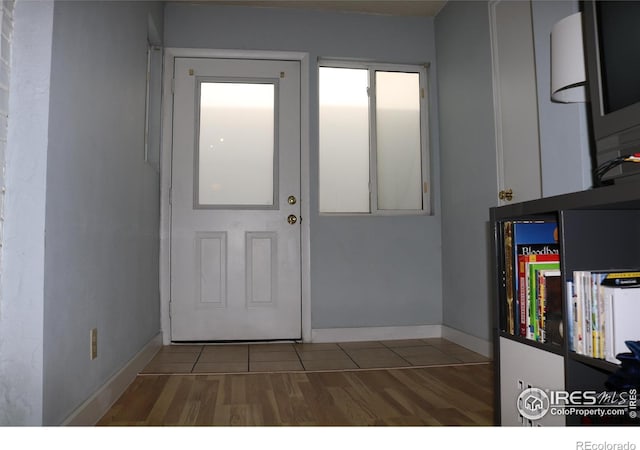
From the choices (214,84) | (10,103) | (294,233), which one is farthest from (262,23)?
(10,103)

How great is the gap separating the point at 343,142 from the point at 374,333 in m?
1.45

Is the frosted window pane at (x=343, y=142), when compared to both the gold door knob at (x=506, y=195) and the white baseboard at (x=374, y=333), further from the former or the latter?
the gold door knob at (x=506, y=195)

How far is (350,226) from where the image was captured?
141 inches

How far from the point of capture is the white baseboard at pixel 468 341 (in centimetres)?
294

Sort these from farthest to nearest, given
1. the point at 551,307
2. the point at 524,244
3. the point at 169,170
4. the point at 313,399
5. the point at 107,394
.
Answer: the point at 169,170 < the point at 313,399 < the point at 107,394 < the point at 524,244 < the point at 551,307

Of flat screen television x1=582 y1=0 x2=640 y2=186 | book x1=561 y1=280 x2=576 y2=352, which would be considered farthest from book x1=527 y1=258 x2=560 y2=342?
flat screen television x1=582 y1=0 x2=640 y2=186

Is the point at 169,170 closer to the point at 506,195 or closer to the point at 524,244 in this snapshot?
the point at 506,195

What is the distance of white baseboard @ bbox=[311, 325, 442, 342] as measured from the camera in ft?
11.4

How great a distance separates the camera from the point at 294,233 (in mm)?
3529

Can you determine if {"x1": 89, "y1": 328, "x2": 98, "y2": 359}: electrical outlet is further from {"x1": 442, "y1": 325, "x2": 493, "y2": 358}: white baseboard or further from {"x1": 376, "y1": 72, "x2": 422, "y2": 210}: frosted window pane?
{"x1": 376, "y1": 72, "x2": 422, "y2": 210}: frosted window pane

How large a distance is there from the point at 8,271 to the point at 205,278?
2.05 m

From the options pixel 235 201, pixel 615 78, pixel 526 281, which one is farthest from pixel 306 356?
pixel 615 78

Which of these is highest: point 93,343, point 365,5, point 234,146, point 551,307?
point 365,5

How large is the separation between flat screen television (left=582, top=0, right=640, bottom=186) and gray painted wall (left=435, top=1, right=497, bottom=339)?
57.7 inches
